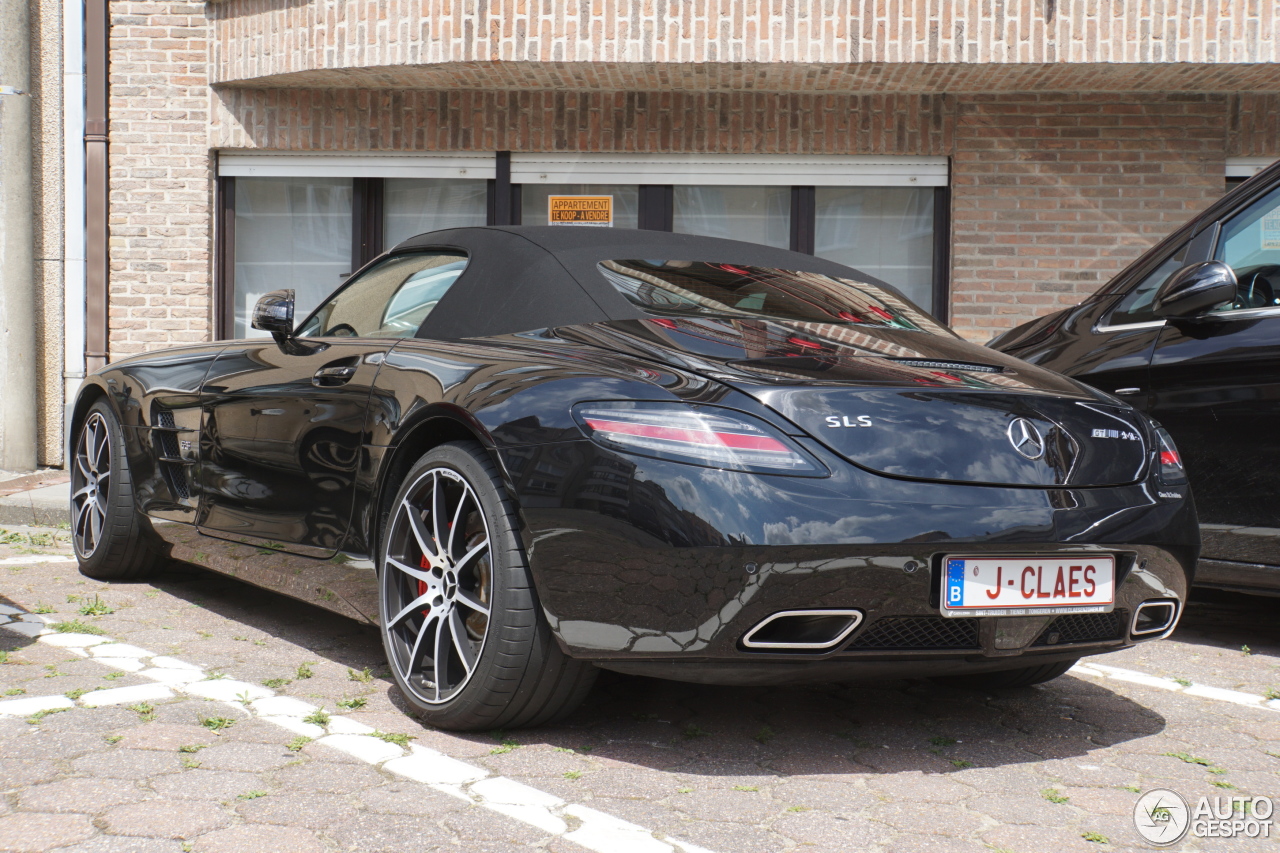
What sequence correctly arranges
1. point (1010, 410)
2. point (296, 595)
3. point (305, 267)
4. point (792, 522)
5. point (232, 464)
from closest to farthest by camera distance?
point (792, 522) < point (1010, 410) < point (296, 595) < point (232, 464) < point (305, 267)

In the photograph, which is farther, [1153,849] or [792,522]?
[792,522]

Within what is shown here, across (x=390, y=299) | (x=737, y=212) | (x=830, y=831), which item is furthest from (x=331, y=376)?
(x=737, y=212)

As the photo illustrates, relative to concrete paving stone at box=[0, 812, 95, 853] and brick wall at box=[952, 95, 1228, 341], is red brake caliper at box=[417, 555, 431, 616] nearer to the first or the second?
concrete paving stone at box=[0, 812, 95, 853]

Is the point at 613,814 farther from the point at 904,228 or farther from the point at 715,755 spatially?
the point at 904,228

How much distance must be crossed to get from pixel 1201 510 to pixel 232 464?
3237mm

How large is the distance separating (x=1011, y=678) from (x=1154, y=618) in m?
0.69

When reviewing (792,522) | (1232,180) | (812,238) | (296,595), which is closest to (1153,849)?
(792,522)

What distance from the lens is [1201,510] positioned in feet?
14.2

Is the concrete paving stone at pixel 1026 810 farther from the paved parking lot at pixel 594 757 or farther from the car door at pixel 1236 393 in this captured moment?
the car door at pixel 1236 393

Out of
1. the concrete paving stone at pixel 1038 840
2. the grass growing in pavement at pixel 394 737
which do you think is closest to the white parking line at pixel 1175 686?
the concrete paving stone at pixel 1038 840

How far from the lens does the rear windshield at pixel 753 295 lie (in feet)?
11.2

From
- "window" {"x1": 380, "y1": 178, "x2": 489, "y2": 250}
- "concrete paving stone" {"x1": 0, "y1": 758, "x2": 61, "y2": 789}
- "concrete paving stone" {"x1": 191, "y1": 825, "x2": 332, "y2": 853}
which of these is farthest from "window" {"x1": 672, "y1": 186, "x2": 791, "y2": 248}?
"concrete paving stone" {"x1": 191, "y1": 825, "x2": 332, "y2": 853}

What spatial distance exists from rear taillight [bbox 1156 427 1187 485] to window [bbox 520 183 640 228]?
7057mm

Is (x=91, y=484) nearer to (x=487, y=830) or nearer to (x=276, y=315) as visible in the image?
(x=276, y=315)
